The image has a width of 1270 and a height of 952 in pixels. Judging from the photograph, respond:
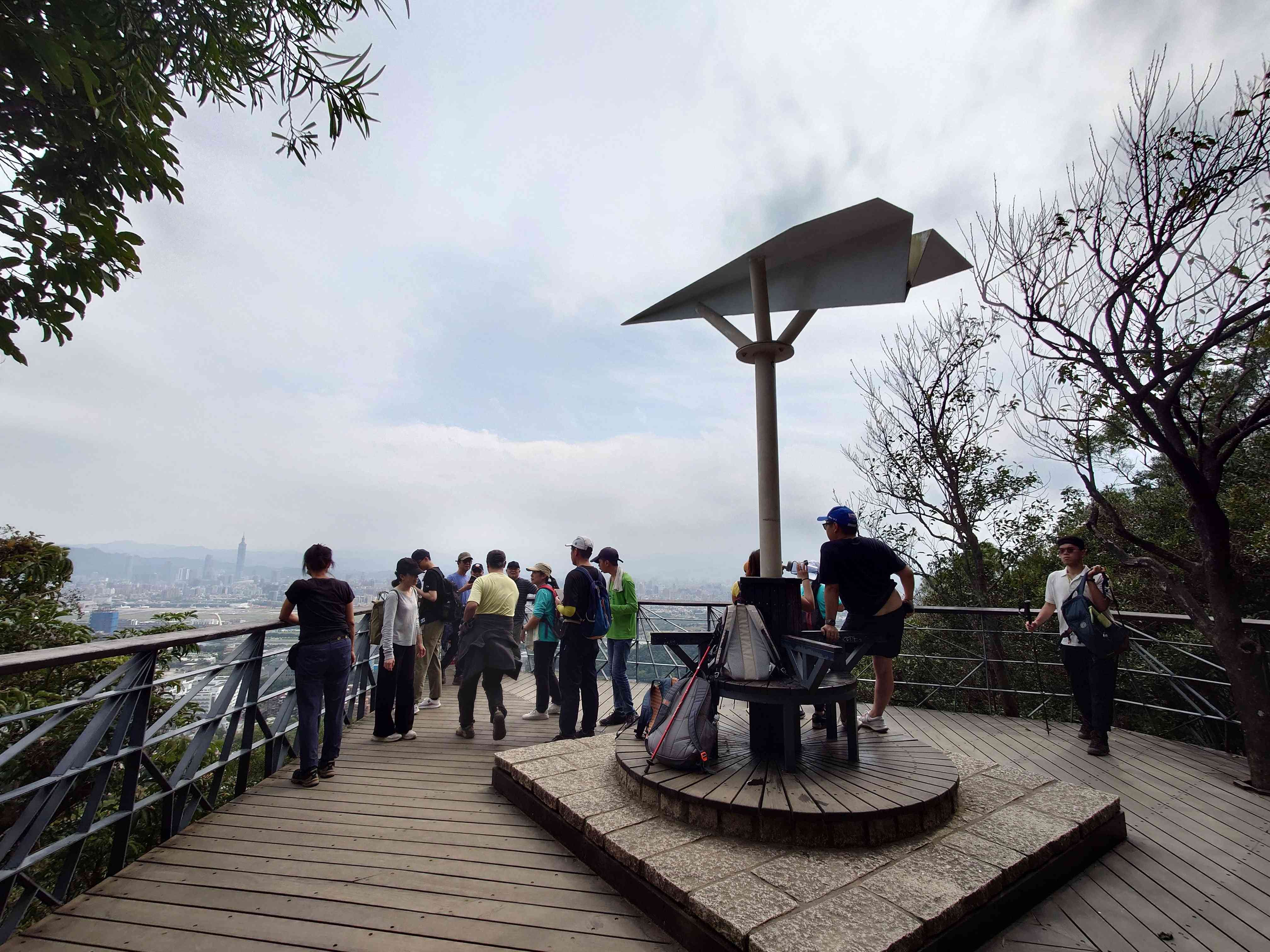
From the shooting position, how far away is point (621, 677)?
556cm

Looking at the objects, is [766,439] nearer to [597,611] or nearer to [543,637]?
[597,611]

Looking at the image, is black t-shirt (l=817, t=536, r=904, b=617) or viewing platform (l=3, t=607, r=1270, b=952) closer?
viewing platform (l=3, t=607, r=1270, b=952)

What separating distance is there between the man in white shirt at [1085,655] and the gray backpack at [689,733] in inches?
122

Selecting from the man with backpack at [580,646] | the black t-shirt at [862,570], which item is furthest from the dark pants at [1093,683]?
the man with backpack at [580,646]

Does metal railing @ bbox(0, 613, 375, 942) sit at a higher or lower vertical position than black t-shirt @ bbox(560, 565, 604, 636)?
lower

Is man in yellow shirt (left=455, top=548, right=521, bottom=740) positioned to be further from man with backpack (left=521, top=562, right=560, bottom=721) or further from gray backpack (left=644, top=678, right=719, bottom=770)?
gray backpack (left=644, top=678, right=719, bottom=770)

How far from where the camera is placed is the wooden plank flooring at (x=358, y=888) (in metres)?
2.27

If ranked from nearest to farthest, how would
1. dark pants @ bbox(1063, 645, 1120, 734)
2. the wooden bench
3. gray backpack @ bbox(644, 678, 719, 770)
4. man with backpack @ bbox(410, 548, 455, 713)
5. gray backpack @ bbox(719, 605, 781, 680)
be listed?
1. the wooden bench
2. gray backpack @ bbox(644, 678, 719, 770)
3. gray backpack @ bbox(719, 605, 781, 680)
4. dark pants @ bbox(1063, 645, 1120, 734)
5. man with backpack @ bbox(410, 548, 455, 713)

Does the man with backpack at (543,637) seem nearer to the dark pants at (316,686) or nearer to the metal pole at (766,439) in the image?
the dark pants at (316,686)

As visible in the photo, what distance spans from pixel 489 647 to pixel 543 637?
0.84 meters

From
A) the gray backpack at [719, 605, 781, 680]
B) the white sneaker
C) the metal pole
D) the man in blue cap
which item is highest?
the metal pole

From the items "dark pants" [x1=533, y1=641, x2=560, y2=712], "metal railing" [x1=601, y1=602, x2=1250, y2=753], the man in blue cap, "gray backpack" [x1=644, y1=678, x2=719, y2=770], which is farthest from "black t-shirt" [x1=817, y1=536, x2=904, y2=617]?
"dark pants" [x1=533, y1=641, x2=560, y2=712]

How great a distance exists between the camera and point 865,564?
395 cm

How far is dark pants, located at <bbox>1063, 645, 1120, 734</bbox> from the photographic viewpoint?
14.7 feet
